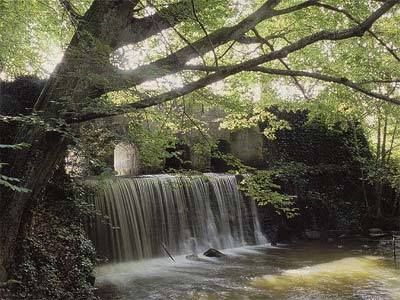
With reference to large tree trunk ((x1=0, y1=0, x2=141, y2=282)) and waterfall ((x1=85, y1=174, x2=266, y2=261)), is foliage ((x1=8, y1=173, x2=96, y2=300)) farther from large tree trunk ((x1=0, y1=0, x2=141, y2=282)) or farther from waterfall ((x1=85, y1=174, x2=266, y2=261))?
waterfall ((x1=85, y1=174, x2=266, y2=261))

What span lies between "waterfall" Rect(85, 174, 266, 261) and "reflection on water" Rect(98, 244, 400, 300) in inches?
19.7

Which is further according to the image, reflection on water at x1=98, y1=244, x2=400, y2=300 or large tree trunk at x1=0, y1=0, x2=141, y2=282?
reflection on water at x1=98, y1=244, x2=400, y2=300


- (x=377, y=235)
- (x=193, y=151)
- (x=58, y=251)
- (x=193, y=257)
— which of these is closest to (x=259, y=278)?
(x=193, y=257)

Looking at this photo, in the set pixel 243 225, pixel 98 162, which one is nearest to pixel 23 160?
pixel 98 162

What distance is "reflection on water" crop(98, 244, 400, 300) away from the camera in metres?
7.04

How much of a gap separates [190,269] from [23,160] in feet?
18.5

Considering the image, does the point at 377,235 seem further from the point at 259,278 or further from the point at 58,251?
the point at 58,251

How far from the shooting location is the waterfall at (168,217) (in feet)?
30.0

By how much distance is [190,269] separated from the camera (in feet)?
29.6

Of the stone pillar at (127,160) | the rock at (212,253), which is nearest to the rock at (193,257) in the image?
the rock at (212,253)

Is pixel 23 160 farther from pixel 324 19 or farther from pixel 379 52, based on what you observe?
pixel 379 52

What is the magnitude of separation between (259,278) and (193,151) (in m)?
3.36

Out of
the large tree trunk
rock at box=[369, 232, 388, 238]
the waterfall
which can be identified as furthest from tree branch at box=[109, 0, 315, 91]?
rock at box=[369, 232, 388, 238]

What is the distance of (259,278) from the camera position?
8156 mm
